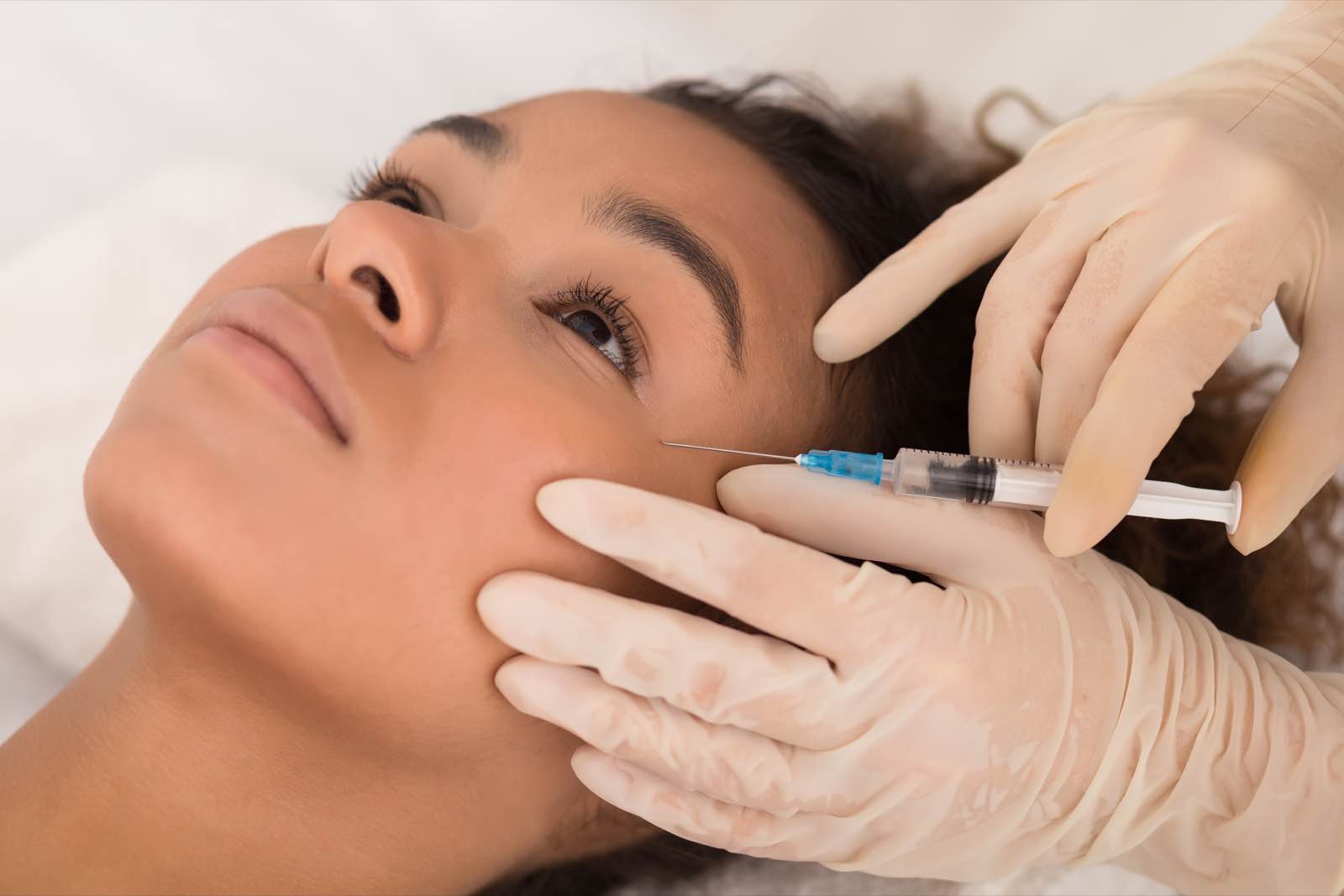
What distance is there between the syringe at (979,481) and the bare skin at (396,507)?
16 centimetres

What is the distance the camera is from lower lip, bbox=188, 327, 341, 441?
3.26 ft

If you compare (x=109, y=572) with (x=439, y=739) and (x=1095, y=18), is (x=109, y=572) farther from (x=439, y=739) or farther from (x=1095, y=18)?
(x=1095, y=18)

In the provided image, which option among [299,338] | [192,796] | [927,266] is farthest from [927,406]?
[192,796]

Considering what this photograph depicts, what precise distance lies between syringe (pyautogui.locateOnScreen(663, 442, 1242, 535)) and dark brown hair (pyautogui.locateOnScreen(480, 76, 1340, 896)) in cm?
22

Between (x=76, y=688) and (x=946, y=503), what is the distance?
3.51 ft

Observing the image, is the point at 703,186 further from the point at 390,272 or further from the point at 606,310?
the point at 390,272

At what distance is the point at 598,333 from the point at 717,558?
0.98ft

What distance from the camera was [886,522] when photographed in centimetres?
120

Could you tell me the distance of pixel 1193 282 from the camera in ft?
3.89

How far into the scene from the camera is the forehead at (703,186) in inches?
47.9

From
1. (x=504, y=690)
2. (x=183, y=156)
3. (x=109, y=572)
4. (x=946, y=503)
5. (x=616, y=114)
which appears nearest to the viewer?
(x=504, y=690)

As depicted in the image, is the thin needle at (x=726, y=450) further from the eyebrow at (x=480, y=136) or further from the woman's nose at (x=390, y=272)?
the eyebrow at (x=480, y=136)

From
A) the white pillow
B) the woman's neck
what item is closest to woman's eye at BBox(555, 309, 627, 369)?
the woman's neck

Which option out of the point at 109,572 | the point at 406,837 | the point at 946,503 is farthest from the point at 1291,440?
the point at 109,572
